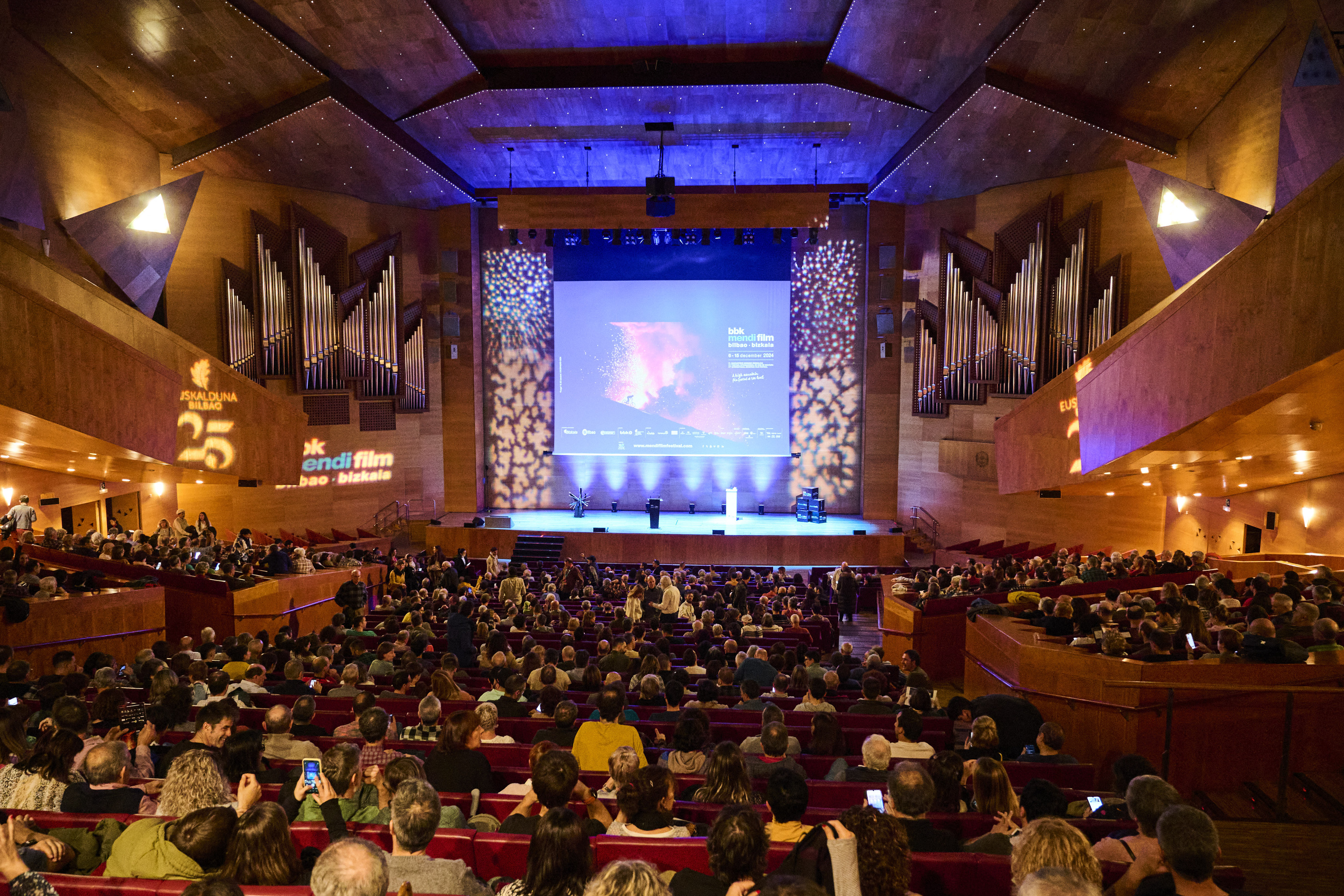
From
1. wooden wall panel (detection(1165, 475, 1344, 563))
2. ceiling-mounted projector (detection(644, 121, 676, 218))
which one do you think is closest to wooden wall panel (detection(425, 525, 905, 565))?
wooden wall panel (detection(1165, 475, 1344, 563))

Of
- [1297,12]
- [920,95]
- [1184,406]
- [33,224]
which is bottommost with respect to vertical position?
[1184,406]

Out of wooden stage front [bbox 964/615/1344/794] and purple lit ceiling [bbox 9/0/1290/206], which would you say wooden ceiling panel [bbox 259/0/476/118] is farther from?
wooden stage front [bbox 964/615/1344/794]

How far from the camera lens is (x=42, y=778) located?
3.81 meters

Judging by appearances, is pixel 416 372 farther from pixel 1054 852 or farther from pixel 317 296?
pixel 1054 852

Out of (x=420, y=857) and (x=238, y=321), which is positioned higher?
(x=238, y=321)

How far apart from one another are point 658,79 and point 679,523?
29.2 feet

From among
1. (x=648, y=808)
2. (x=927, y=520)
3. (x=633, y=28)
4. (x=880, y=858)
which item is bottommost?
(x=927, y=520)

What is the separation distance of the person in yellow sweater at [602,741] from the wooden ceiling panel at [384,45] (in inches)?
401

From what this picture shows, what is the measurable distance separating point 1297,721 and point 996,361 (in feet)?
35.7

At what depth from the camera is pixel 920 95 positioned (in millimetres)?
13961

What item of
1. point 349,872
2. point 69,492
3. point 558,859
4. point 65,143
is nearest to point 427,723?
point 558,859

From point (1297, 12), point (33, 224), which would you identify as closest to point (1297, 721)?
point (1297, 12)

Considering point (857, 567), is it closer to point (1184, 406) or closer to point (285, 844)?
point (1184, 406)

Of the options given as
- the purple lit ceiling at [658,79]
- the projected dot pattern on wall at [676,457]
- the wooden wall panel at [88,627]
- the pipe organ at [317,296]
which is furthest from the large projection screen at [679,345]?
the wooden wall panel at [88,627]
